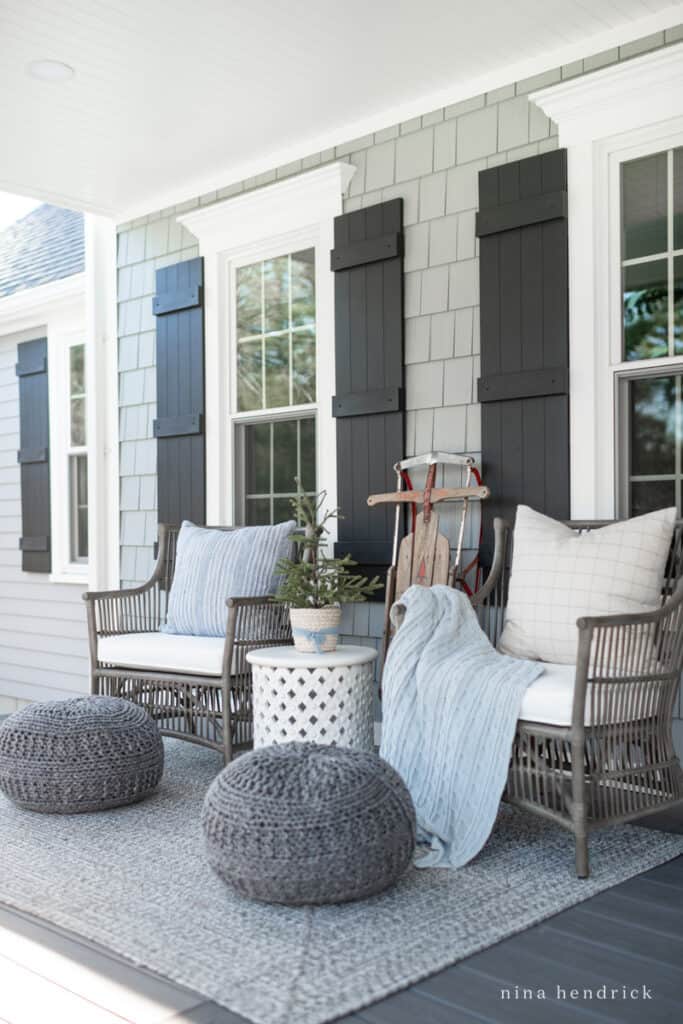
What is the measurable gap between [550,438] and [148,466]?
101 inches

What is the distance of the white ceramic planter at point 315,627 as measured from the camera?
3.64 meters

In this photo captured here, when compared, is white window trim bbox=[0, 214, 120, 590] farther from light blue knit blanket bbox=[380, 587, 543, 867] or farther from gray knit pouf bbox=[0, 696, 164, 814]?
light blue knit blanket bbox=[380, 587, 543, 867]

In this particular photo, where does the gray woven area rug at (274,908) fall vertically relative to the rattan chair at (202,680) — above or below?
below

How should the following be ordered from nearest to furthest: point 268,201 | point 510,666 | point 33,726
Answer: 1. point 510,666
2. point 33,726
3. point 268,201

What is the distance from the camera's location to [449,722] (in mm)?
2896

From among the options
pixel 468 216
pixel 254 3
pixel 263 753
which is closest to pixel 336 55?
pixel 254 3

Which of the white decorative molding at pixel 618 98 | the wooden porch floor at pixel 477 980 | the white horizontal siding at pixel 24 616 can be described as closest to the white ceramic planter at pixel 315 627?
the wooden porch floor at pixel 477 980

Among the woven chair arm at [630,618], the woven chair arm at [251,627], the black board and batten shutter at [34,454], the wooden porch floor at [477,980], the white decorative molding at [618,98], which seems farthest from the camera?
the black board and batten shutter at [34,454]

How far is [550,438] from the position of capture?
381 cm

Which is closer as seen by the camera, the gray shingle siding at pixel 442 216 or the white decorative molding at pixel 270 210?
the gray shingle siding at pixel 442 216

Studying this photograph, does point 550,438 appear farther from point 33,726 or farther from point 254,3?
point 33,726

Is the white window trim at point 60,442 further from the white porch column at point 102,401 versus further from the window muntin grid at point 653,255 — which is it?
the window muntin grid at point 653,255

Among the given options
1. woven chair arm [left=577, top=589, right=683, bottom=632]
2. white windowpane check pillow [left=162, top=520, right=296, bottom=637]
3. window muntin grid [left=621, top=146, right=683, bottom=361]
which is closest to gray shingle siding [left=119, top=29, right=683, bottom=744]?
window muntin grid [left=621, top=146, right=683, bottom=361]

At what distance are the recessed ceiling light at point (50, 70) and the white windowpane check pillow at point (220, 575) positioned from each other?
6.54 ft
